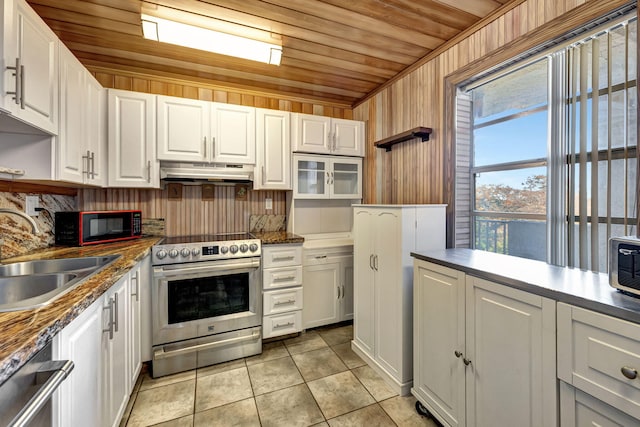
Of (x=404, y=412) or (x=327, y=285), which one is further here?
(x=327, y=285)

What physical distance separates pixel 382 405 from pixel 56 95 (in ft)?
8.89

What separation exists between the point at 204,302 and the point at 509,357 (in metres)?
2.10

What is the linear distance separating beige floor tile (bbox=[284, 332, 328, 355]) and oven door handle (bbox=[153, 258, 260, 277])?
2.71 feet

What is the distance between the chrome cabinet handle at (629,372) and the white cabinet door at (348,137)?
8.81 ft

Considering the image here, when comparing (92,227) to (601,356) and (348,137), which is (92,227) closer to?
(348,137)

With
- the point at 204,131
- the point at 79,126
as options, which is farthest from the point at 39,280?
the point at 204,131

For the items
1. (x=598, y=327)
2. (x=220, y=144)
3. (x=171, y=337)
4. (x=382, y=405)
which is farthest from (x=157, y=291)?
(x=598, y=327)

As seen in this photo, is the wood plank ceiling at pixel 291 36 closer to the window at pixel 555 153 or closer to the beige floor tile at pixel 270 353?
the window at pixel 555 153

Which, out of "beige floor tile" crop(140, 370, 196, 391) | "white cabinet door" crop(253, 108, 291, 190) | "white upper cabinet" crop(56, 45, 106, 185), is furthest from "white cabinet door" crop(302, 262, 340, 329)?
"white upper cabinet" crop(56, 45, 106, 185)

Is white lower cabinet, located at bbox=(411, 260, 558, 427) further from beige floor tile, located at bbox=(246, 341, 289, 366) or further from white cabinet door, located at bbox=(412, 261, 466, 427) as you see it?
beige floor tile, located at bbox=(246, 341, 289, 366)

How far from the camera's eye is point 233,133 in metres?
2.73

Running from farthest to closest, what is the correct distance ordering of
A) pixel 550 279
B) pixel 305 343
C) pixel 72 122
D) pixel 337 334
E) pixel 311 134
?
pixel 311 134, pixel 337 334, pixel 305 343, pixel 72 122, pixel 550 279

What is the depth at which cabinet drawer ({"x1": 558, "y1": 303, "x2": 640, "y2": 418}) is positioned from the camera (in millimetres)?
878

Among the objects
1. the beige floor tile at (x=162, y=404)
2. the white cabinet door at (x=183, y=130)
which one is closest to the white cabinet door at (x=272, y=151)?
the white cabinet door at (x=183, y=130)
